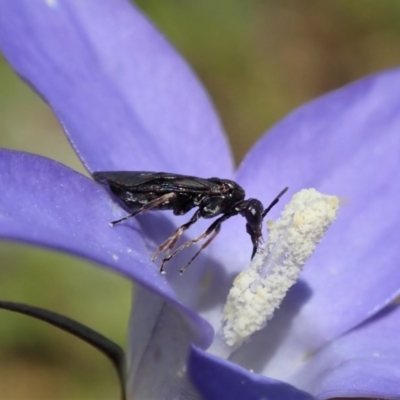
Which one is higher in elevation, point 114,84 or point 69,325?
point 114,84

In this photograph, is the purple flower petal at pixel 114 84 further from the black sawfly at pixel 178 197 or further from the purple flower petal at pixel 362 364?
the purple flower petal at pixel 362 364

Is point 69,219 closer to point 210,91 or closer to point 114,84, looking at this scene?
point 114,84

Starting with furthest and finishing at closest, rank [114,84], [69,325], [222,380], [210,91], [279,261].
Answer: [210,91] → [114,84] → [279,261] → [69,325] → [222,380]

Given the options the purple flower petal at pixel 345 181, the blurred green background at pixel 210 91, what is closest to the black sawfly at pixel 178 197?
the purple flower petal at pixel 345 181

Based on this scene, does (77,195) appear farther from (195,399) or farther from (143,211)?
(195,399)

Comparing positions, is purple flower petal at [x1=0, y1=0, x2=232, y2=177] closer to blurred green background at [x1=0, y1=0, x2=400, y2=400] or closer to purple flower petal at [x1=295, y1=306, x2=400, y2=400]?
purple flower petal at [x1=295, y1=306, x2=400, y2=400]

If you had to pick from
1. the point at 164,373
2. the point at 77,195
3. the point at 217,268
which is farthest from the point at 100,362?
the point at 77,195

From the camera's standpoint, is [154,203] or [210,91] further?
[210,91]

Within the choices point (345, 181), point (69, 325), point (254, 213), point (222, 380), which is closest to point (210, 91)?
point (345, 181)
